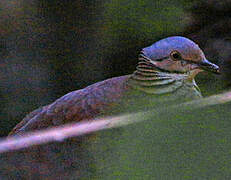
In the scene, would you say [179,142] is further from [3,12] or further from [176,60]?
[176,60]

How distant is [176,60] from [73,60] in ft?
1.15

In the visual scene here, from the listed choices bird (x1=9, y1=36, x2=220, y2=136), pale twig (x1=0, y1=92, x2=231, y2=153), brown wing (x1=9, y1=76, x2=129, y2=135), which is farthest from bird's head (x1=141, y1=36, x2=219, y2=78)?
pale twig (x1=0, y1=92, x2=231, y2=153)

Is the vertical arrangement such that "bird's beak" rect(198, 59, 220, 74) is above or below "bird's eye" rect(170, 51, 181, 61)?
below

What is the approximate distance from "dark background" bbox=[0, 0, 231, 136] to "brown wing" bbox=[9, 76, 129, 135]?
5cm

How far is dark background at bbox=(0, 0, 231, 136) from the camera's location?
111 centimetres

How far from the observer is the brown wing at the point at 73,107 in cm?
149

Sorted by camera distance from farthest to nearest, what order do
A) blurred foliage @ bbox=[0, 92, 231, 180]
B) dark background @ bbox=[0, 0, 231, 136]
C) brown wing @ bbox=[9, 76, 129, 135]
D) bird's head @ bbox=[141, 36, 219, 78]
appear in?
bird's head @ bbox=[141, 36, 219, 78], brown wing @ bbox=[9, 76, 129, 135], dark background @ bbox=[0, 0, 231, 136], blurred foliage @ bbox=[0, 92, 231, 180]

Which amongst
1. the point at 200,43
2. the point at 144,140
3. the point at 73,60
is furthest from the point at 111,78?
the point at 144,140

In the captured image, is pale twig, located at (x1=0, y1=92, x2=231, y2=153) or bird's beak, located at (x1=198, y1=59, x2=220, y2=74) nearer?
pale twig, located at (x1=0, y1=92, x2=231, y2=153)

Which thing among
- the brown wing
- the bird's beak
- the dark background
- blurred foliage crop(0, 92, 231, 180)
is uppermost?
blurred foliage crop(0, 92, 231, 180)

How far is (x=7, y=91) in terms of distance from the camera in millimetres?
1559

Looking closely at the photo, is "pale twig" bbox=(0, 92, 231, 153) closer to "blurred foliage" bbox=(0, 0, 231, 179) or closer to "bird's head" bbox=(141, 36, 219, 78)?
"blurred foliage" bbox=(0, 0, 231, 179)

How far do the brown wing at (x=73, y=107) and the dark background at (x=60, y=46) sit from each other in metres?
0.05

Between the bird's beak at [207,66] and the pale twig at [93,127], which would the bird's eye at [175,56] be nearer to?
the bird's beak at [207,66]
